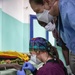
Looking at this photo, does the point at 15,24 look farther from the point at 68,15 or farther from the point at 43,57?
the point at 68,15

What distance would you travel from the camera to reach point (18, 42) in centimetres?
375

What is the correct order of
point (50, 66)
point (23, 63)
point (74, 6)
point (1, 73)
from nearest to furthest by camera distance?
point (74, 6), point (1, 73), point (50, 66), point (23, 63)

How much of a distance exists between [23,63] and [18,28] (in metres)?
2.08

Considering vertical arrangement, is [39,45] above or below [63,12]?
below

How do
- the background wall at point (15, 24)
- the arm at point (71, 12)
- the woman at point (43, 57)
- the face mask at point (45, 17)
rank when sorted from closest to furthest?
the arm at point (71, 12) < the face mask at point (45, 17) < the woman at point (43, 57) < the background wall at point (15, 24)

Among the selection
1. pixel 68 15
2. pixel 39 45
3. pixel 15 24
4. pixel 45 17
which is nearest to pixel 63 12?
pixel 68 15

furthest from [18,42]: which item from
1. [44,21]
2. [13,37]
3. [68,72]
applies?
[44,21]

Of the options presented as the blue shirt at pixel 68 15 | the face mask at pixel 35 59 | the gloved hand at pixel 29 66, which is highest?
the blue shirt at pixel 68 15

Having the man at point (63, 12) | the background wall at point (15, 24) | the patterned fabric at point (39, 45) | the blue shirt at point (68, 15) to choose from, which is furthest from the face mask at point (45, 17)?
the background wall at point (15, 24)

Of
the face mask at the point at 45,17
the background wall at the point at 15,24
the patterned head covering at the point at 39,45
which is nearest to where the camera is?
the face mask at the point at 45,17

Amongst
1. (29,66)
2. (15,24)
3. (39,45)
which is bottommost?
(29,66)

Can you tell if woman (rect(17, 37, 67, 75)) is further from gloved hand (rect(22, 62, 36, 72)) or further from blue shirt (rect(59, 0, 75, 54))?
blue shirt (rect(59, 0, 75, 54))

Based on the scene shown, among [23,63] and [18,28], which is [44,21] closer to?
[23,63]

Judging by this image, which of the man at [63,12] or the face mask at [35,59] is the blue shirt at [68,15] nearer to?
the man at [63,12]
